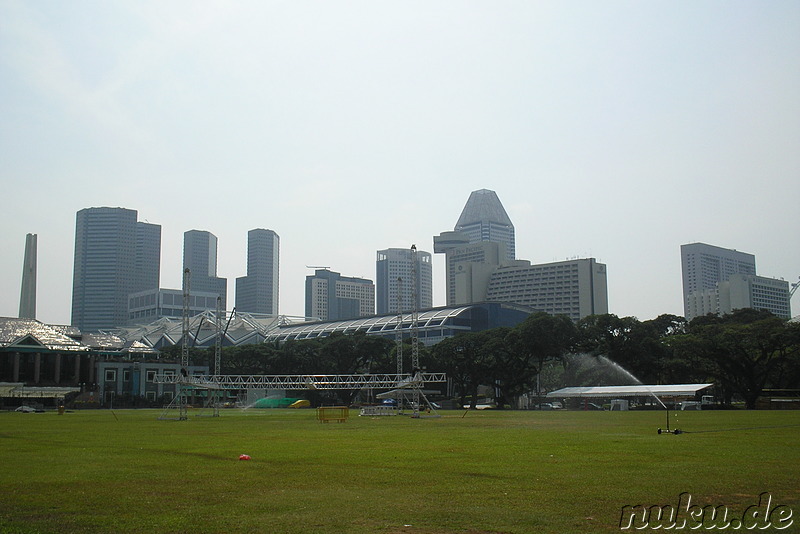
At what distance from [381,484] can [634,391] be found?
83.0 m

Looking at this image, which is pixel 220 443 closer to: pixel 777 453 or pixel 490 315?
pixel 777 453

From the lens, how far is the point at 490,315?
18750cm

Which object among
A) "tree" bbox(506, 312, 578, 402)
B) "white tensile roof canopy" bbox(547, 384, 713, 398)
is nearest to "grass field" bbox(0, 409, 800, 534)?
"white tensile roof canopy" bbox(547, 384, 713, 398)

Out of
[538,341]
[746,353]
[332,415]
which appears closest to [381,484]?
[332,415]

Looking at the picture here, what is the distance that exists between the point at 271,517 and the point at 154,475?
8.35 metres

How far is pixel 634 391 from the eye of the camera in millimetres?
96375

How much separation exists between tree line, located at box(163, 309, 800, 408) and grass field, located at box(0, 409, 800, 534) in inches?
2571

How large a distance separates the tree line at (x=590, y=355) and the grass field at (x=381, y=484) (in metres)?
65.3

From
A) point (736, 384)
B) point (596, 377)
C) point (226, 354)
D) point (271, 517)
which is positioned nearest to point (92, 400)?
point (226, 354)

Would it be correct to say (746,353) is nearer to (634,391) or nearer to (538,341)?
(634,391)

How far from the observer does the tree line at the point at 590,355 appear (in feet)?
306

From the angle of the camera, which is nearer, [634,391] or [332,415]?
[332,415]

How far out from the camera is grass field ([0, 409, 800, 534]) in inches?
567

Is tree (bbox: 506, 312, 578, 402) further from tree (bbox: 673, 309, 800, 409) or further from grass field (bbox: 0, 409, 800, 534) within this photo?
grass field (bbox: 0, 409, 800, 534)
